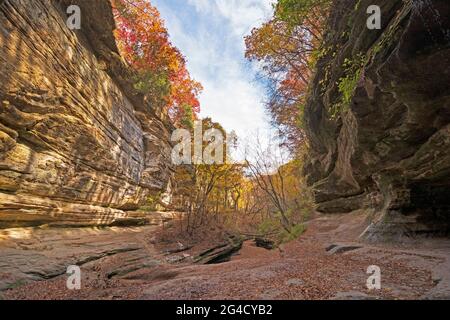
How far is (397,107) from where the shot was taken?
23.2 ft

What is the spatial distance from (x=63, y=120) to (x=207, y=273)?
8.55m

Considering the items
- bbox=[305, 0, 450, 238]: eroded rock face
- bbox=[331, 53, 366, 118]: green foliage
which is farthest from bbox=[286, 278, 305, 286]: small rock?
bbox=[331, 53, 366, 118]: green foliage

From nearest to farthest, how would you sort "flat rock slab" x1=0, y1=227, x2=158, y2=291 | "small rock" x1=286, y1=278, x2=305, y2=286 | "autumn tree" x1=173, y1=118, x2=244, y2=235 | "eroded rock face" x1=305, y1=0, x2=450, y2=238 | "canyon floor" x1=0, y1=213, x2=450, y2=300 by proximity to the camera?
"canyon floor" x1=0, y1=213, x2=450, y2=300, "small rock" x1=286, y1=278, x2=305, y2=286, "eroded rock face" x1=305, y1=0, x2=450, y2=238, "flat rock slab" x1=0, y1=227, x2=158, y2=291, "autumn tree" x1=173, y1=118, x2=244, y2=235

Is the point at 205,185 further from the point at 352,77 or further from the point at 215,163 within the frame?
the point at 352,77

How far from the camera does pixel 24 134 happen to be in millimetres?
8461

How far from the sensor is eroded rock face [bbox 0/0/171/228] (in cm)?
786

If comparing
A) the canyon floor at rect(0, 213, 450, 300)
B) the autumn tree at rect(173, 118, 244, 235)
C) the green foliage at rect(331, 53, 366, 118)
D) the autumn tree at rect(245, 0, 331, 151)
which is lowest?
the canyon floor at rect(0, 213, 450, 300)

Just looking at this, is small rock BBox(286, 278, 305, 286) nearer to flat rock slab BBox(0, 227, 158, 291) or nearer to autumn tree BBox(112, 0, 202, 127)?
flat rock slab BBox(0, 227, 158, 291)

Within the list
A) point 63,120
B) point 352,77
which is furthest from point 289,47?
point 63,120

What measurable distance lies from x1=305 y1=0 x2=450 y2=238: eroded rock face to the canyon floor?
4.01 feet

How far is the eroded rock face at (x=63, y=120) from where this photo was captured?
786cm
